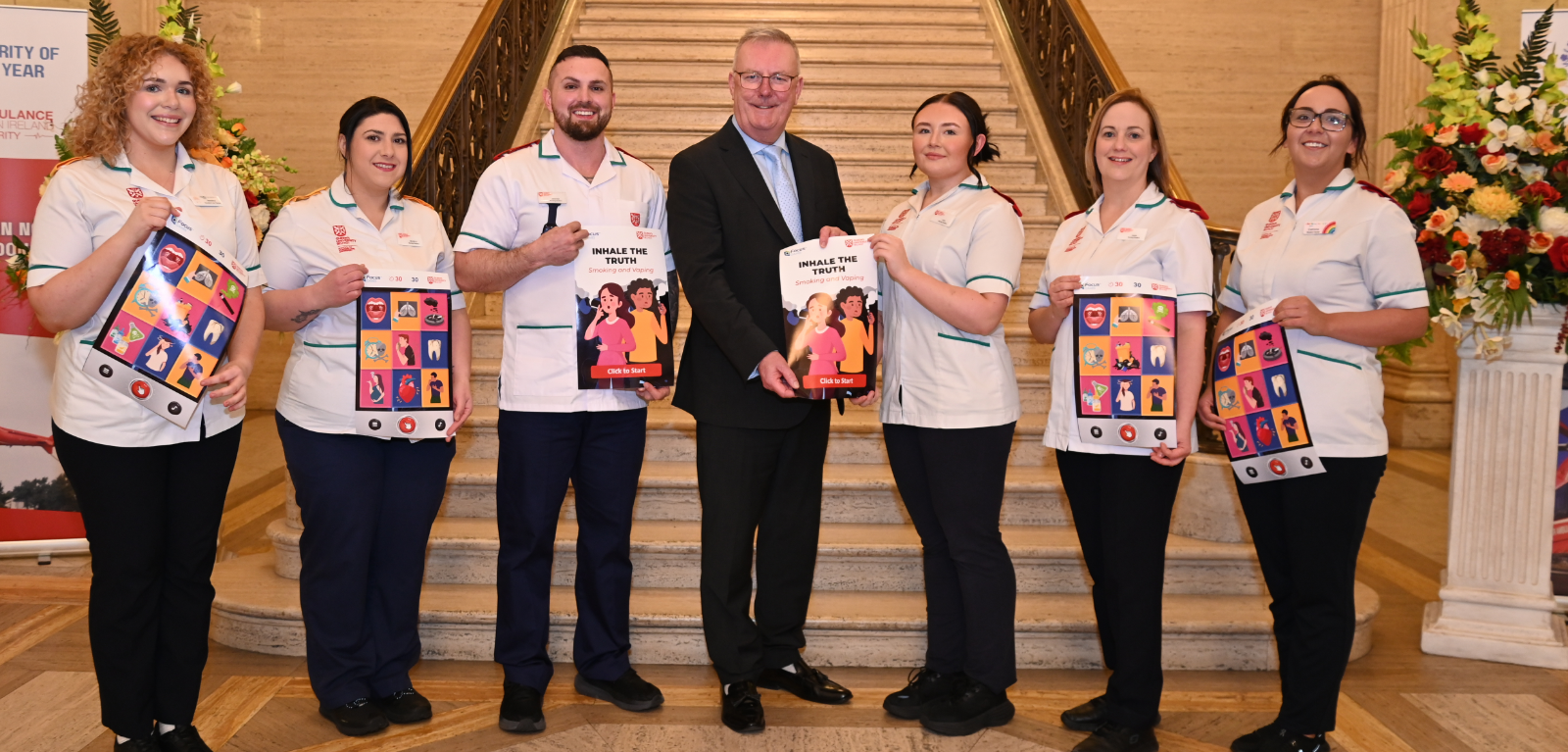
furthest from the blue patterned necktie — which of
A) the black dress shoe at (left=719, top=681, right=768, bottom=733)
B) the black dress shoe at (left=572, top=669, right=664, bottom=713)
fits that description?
the black dress shoe at (left=572, top=669, right=664, bottom=713)

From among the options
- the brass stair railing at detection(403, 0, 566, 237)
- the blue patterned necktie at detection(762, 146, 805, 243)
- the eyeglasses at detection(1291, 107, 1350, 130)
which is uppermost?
the brass stair railing at detection(403, 0, 566, 237)

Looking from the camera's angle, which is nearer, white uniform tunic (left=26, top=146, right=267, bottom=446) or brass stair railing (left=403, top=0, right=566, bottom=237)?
white uniform tunic (left=26, top=146, right=267, bottom=446)

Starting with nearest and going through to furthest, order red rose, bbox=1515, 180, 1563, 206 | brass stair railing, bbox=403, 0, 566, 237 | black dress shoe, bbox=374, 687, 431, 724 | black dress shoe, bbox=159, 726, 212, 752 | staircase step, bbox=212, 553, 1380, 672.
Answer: black dress shoe, bbox=159, 726, 212, 752 → black dress shoe, bbox=374, 687, 431, 724 → red rose, bbox=1515, 180, 1563, 206 → staircase step, bbox=212, 553, 1380, 672 → brass stair railing, bbox=403, 0, 566, 237

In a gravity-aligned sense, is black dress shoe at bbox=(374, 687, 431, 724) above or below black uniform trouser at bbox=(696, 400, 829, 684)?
below

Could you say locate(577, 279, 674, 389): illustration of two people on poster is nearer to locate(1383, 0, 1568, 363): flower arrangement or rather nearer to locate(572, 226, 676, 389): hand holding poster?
locate(572, 226, 676, 389): hand holding poster

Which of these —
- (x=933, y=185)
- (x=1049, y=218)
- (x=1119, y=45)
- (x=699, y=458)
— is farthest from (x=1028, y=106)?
(x=699, y=458)

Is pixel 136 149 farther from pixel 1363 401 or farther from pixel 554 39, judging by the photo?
pixel 554 39

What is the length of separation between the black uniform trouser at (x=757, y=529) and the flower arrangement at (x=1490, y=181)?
1902 mm

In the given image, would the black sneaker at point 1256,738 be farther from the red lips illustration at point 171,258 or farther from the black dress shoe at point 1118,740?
the red lips illustration at point 171,258

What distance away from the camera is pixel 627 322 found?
3000 mm

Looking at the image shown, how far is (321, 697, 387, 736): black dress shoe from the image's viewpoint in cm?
308

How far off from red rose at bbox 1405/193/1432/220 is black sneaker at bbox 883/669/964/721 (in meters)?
2.10

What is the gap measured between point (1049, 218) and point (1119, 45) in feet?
12.5

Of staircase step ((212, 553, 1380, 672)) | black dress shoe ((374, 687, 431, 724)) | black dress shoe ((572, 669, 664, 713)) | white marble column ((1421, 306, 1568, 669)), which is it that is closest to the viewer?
black dress shoe ((374, 687, 431, 724))
